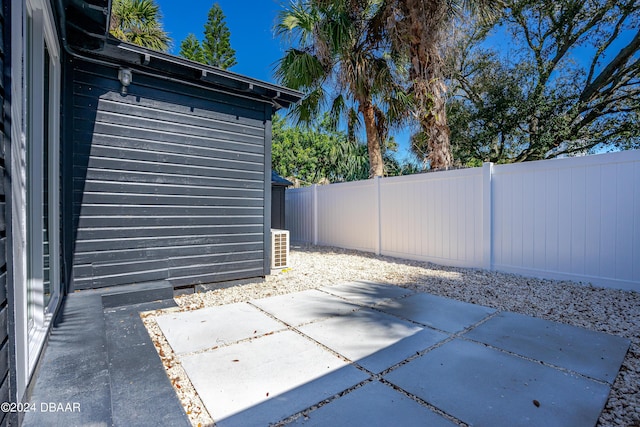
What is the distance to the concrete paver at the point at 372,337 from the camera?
2340 mm

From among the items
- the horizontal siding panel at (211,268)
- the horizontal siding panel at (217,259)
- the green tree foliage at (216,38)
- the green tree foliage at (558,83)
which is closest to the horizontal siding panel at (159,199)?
the horizontal siding panel at (217,259)

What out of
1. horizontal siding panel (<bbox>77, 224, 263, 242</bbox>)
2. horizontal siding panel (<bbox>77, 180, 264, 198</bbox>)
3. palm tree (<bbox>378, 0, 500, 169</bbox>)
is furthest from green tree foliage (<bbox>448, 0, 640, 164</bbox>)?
horizontal siding panel (<bbox>77, 224, 263, 242</bbox>)

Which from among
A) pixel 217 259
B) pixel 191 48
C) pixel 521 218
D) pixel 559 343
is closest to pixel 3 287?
pixel 217 259

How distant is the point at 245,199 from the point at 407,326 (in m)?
2.61

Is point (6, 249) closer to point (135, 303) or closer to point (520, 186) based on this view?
point (135, 303)

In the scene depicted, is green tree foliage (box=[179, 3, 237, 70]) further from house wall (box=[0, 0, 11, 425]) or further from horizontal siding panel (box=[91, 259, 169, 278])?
house wall (box=[0, 0, 11, 425])

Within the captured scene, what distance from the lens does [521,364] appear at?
2.23m

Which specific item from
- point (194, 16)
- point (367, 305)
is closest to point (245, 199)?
point (367, 305)

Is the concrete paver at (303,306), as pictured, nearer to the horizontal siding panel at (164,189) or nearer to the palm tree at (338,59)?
the horizontal siding panel at (164,189)

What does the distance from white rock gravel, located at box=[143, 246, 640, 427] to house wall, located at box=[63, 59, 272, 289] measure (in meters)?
0.54

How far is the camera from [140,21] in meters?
8.31

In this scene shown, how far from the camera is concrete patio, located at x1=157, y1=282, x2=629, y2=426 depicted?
174cm

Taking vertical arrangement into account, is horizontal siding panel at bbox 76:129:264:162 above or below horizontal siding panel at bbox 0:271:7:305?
above

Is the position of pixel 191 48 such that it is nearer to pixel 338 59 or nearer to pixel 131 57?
pixel 338 59
